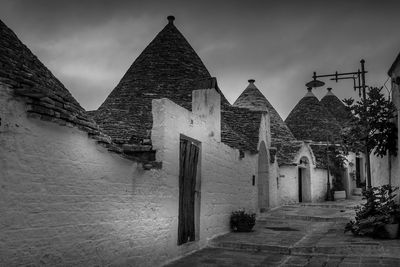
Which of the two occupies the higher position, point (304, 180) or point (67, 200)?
point (304, 180)

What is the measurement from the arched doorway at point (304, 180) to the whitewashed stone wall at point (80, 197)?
1295cm

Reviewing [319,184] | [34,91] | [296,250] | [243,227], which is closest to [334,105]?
[319,184]

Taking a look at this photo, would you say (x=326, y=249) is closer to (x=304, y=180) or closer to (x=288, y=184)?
(x=288, y=184)

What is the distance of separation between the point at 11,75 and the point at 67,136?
0.95 m

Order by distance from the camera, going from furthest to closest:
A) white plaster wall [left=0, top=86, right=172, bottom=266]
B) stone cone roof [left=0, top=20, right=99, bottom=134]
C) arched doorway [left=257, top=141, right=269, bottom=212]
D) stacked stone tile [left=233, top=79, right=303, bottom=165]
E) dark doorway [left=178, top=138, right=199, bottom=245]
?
stacked stone tile [left=233, top=79, right=303, bottom=165] → arched doorway [left=257, top=141, right=269, bottom=212] → dark doorway [left=178, top=138, right=199, bottom=245] → stone cone roof [left=0, top=20, right=99, bottom=134] → white plaster wall [left=0, top=86, right=172, bottom=266]

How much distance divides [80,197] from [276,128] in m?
16.3

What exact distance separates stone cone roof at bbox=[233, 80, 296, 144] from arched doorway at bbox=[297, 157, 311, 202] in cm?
135

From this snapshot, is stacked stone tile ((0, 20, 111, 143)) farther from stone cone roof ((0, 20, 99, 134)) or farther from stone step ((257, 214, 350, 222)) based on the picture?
stone step ((257, 214, 350, 222))

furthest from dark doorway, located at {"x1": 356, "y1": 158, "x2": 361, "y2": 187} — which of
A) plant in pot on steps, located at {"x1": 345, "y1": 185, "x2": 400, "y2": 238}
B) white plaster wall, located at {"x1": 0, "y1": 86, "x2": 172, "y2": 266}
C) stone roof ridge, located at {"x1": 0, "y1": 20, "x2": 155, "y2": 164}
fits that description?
stone roof ridge, located at {"x1": 0, "y1": 20, "x2": 155, "y2": 164}

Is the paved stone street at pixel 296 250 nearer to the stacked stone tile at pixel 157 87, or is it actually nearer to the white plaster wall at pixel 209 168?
the white plaster wall at pixel 209 168

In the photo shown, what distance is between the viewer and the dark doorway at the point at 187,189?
741 cm

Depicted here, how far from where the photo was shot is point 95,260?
4.88 meters

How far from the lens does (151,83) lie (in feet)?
40.4

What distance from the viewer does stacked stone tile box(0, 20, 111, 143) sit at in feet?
12.9
